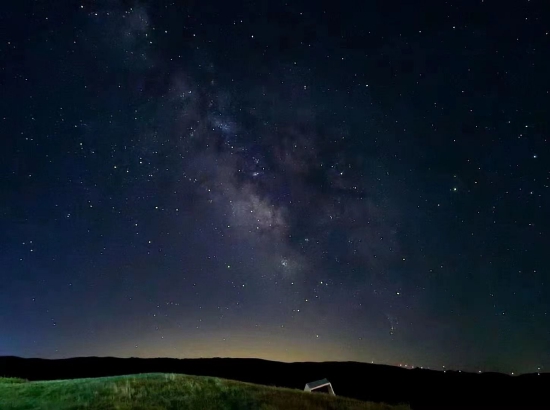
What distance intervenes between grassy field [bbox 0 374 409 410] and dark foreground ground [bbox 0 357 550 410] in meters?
36.0

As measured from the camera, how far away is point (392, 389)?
2559 inches

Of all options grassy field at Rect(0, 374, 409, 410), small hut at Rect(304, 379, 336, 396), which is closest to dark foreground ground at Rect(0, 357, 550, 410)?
small hut at Rect(304, 379, 336, 396)

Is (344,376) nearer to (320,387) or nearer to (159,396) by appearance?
(320,387)

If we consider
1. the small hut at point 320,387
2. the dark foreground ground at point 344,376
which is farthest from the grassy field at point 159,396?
the dark foreground ground at point 344,376

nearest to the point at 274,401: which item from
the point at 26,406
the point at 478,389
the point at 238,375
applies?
the point at 26,406

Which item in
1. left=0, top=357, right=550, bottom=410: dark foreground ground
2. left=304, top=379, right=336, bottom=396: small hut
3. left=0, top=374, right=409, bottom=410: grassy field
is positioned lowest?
left=0, top=374, right=409, bottom=410: grassy field

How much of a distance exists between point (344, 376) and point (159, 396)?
65087 millimetres

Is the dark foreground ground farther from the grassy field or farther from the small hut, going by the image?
the grassy field

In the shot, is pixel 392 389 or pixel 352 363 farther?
pixel 352 363

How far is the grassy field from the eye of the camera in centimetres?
1902

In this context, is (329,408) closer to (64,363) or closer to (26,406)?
(26,406)

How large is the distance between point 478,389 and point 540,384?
10.8 meters

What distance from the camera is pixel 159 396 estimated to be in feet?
66.7

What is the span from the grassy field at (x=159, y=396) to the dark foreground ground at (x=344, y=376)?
118ft
